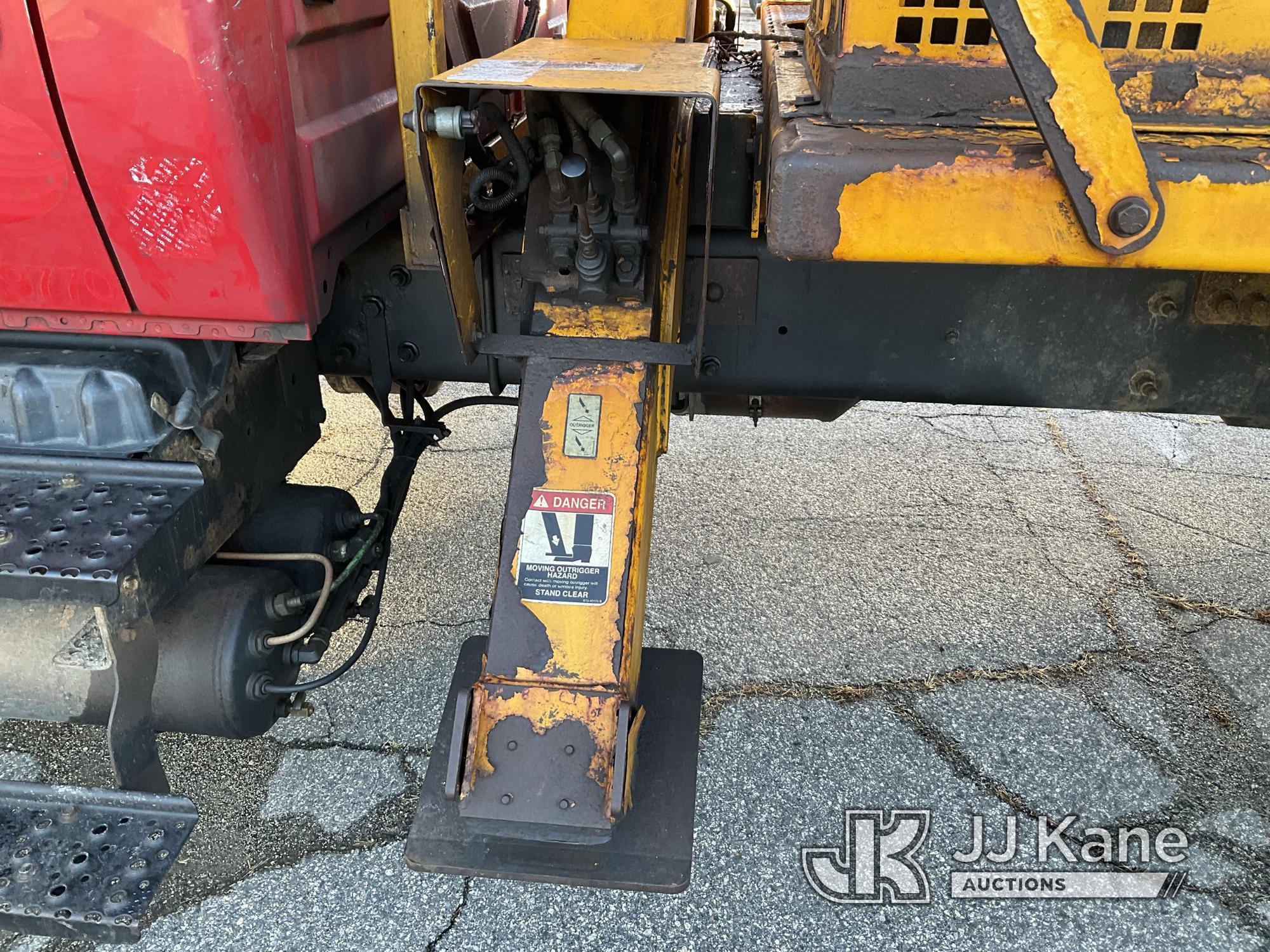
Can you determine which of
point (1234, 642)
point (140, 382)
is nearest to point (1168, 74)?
point (140, 382)

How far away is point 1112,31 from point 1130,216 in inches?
11.6

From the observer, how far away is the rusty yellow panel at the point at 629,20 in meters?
1.55

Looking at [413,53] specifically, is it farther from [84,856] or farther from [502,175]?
[84,856]

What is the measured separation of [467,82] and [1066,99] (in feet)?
2.21

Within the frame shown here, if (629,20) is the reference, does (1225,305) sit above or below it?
below

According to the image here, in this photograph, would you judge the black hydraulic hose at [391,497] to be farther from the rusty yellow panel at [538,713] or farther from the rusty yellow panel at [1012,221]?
the rusty yellow panel at [1012,221]

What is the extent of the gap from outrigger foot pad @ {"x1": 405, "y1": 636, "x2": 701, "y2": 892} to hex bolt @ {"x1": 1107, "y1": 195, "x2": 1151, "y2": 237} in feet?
3.07

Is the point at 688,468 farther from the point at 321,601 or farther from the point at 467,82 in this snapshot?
the point at 467,82

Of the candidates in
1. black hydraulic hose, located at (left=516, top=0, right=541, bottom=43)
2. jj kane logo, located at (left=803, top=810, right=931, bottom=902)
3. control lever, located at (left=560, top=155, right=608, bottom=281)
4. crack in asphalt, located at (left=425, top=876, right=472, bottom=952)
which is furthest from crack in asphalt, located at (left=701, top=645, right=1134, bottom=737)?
black hydraulic hose, located at (left=516, top=0, right=541, bottom=43)

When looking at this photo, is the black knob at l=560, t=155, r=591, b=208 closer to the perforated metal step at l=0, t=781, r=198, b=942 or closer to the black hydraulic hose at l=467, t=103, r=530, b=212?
the black hydraulic hose at l=467, t=103, r=530, b=212

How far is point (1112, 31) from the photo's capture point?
1170 mm

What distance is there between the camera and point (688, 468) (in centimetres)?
331

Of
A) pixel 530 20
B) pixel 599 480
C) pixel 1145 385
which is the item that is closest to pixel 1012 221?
pixel 599 480

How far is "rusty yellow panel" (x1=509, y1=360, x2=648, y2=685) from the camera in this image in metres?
1.38
